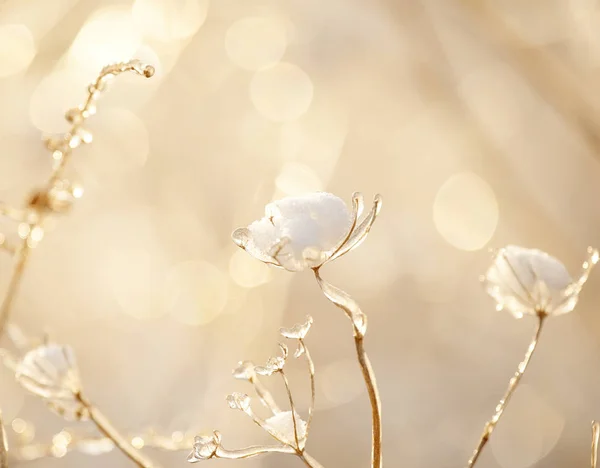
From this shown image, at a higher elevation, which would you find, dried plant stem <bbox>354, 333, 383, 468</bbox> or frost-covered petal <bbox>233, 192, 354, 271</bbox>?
frost-covered petal <bbox>233, 192, 354, 271</bbox>

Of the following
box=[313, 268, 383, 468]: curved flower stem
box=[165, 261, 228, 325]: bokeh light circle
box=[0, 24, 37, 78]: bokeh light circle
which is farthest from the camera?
box=[165, 261, 228, 325]: bokeh light circle

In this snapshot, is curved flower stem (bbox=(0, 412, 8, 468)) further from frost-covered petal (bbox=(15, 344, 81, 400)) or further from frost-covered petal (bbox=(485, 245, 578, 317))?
frost-covered petal (bbox=(485, 245, 578, 317))

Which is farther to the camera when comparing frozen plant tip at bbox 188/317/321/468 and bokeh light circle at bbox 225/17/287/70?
bokeh light circle at bbox 225/17/287/70

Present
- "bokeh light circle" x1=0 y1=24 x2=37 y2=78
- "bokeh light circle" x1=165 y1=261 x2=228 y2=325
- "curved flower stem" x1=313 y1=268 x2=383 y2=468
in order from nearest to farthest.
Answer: "curved flower stem" x1=313 y1=268 x2=383 y2=468, "bokeh light circle" x1=0 y1=24 x2=37 y2=78, "bokeh light circle" x1=165 y1=261 x2=228 y2=325

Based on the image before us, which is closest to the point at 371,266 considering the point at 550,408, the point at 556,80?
the point at 550,408

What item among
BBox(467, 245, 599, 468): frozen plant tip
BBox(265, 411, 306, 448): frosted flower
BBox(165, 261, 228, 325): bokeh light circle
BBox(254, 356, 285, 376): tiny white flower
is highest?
BBox(467, 245, 599, 468): frozen plant tip

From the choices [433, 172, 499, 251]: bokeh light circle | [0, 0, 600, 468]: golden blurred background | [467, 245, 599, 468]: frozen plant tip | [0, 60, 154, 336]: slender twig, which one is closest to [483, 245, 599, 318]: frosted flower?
[467, 245, 599, 468]: frozen plant tip

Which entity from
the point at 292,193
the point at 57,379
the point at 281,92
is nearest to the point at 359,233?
the point at 57,379

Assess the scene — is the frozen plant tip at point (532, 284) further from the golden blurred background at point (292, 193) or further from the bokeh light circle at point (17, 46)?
the bokeh light circle at point (17, 46)
